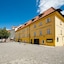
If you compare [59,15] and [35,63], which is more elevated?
[59,15]

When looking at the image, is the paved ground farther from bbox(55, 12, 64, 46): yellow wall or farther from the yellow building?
bbox(55, 12, 64, 46): yellow wall

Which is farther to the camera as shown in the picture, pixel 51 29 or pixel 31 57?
pixel 51 29

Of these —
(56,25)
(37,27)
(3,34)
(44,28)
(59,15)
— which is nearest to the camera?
(56,25)

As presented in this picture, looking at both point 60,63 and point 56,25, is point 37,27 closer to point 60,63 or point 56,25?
point 56,25

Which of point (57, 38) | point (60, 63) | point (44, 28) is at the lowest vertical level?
point (60, 63)

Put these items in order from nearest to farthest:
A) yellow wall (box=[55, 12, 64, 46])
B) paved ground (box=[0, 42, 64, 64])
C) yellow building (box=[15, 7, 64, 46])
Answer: paved ground (box=[0, 42, 64, 64]) < yellow building (box=[15, 7, 64, 46]) < yellow wall (box=[55, 12, 64, 46])

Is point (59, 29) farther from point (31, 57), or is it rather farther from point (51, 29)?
point (31, 57)

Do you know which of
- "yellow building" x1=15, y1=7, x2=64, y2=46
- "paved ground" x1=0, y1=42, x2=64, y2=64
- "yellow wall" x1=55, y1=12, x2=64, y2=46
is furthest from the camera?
"yellow wall" x1=55, y1=12, x2=64, y2=46

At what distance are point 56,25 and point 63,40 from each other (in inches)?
265

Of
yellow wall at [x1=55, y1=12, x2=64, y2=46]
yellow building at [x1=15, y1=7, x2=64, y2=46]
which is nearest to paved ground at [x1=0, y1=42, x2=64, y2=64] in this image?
yellow building at [x1=15, y1=7, x2=64, y2=46]

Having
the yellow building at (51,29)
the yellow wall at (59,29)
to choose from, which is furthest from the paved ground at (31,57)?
the yellow wall at (59,29)

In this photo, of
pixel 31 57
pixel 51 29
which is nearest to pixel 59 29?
pixel 51 29

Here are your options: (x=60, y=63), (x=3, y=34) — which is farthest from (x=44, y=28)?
(x=3, y=34)

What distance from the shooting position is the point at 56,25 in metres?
28.5
